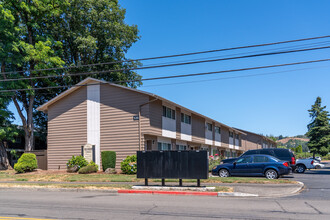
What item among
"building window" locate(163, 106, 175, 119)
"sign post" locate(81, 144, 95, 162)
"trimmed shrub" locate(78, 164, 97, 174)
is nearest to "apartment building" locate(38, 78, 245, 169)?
"building window" locate(163, 106, 175, 119)

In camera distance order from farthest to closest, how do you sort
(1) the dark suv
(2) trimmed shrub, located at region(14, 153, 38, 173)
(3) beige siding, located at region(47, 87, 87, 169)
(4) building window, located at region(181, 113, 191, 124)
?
(4) building window, located at region(181, 113, 191, 124) → (3) beige siding, located at region(47, 87, 87, 169) → (2) trimmed shrub, located at region(14, 153, 38, 173) → (1) the dark suv

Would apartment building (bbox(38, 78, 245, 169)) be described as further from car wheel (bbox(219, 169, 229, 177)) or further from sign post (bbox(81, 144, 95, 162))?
car wheel (bbox(219, 169, 229, 177))

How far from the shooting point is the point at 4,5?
1273 inches

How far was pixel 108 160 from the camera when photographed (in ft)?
84.6

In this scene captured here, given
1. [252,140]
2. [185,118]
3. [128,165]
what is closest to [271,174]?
[128,165]

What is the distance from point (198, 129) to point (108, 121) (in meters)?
13.4

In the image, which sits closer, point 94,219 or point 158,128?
point 94,219

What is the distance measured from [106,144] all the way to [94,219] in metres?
19.0

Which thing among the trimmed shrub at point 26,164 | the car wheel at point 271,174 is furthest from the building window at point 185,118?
the car wheel at point 271,174

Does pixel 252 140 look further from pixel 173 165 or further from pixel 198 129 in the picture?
pixel 173 165

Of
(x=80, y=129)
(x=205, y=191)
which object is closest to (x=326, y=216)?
(x=205, y=191)

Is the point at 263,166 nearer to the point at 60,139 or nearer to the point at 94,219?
the point at 94,219

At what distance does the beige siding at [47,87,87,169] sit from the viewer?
28.5 m

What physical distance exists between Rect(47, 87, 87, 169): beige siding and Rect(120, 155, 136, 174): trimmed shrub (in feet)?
17.1
